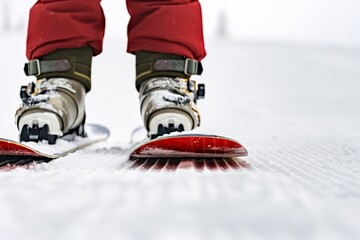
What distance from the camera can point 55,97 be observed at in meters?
→ 1.04

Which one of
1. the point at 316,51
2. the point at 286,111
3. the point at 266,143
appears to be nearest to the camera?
the point at 266,143

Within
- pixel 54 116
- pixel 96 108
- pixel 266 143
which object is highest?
pixel 54 116

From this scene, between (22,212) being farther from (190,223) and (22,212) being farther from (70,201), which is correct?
(190,223)

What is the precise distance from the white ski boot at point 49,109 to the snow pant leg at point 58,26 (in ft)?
0.37

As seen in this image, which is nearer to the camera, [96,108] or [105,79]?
[96,108]

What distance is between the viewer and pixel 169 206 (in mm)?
416

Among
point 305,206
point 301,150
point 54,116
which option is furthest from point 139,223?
point 301,150

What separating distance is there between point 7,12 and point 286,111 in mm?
10081

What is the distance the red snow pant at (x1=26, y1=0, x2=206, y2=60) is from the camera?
1.18 metres

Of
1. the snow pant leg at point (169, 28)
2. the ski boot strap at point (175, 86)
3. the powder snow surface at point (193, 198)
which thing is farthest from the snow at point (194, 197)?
the snow pant leg at point (169, 28)

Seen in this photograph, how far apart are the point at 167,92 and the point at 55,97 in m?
0.28

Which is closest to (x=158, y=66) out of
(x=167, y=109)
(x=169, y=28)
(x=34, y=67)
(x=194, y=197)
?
(x=169, y=28)

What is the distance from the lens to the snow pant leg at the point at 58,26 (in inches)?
46.2

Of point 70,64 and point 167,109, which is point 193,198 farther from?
point 70,64
